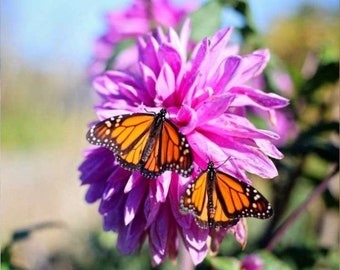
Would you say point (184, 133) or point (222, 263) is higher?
point (184, 133)

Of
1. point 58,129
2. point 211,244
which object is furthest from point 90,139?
point 58,129

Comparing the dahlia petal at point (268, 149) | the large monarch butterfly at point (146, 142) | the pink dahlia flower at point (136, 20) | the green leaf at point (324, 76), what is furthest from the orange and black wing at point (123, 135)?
the pink dahlia flower at point (136, 20)

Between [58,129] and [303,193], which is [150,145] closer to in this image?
[303,193]

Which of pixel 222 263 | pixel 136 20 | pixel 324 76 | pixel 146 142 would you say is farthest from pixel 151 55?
pixel 136 20

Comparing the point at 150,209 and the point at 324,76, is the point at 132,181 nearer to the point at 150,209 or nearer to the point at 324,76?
the point at 150,209

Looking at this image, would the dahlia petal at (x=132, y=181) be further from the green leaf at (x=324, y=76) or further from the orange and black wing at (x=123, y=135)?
the green leaf at (x=324, y=76)
